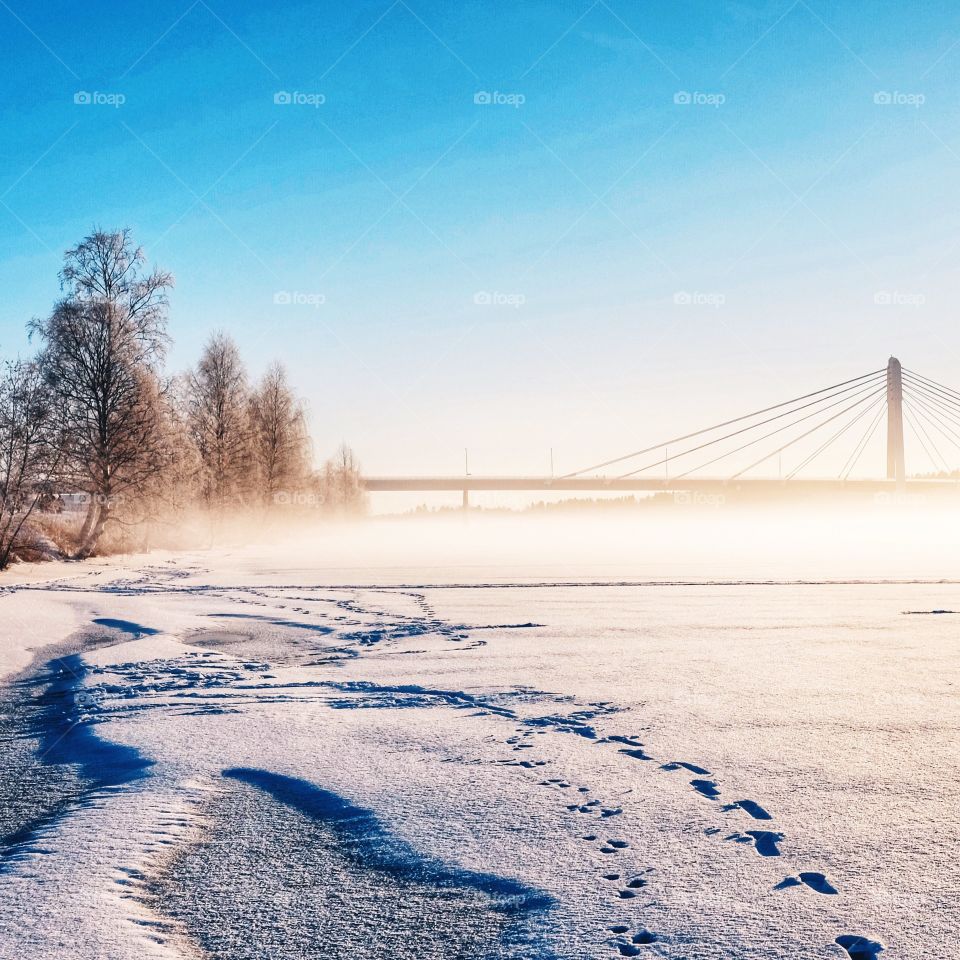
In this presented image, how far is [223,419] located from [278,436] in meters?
6.70

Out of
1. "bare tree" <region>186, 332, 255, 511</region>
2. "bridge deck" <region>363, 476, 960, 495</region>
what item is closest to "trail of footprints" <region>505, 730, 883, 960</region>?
"bare tree" <region>186, 332, 255, 511</region>

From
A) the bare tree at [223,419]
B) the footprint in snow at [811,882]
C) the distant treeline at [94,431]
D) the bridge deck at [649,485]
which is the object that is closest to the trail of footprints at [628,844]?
the footprint in snow at [811,882]

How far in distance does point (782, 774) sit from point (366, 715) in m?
2.18

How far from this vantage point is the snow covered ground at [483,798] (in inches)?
84.6

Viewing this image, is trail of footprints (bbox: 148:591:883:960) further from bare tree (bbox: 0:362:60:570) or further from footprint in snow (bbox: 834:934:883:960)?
Answer: bare tree (bbox: 0:362:60:570)

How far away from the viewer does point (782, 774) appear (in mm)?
3340

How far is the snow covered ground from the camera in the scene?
7.05ft

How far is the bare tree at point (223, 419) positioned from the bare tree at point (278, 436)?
4.72 metres

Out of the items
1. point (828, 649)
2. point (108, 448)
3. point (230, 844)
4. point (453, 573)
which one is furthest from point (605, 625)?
point (108, 448)

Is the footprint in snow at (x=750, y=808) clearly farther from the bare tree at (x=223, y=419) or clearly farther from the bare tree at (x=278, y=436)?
the bare tree at (x=278, y=436)

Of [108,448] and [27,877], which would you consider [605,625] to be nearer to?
[27,877]

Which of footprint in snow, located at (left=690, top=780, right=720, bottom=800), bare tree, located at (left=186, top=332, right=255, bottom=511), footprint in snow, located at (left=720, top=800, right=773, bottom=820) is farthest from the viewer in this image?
bare tree, located at (left=186, top=332, right=255, bottom=511)

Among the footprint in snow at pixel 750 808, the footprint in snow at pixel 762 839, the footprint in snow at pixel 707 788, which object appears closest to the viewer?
the footprint in snow at pixel 762 839

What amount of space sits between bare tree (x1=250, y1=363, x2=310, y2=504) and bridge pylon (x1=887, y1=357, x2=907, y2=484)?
2950cm
